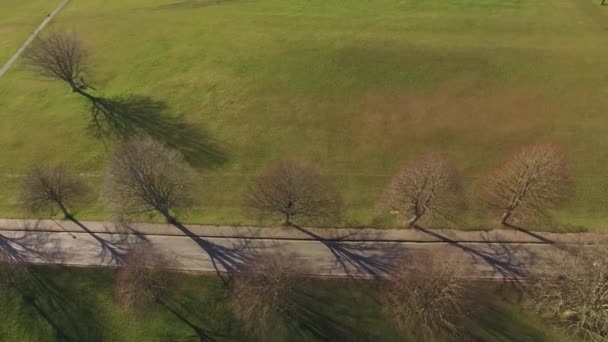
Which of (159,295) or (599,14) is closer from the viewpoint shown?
(159,295)

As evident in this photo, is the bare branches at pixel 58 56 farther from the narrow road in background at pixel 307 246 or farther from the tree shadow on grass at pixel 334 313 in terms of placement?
the tree shadow on grass at pixel 334 313

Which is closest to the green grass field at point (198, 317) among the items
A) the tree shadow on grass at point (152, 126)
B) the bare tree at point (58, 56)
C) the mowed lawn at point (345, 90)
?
the mowed lawn at point (345, 90)

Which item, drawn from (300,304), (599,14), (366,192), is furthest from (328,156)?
(599,14)

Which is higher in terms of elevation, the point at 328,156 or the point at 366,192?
the point at 328,156

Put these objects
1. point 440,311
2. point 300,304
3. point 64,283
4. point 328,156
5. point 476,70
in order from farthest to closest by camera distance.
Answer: point 476,70 < point 328,156 < point 64,283 < point 300,304 < point 440,311

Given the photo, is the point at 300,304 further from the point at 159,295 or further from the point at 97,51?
the point at 97,51

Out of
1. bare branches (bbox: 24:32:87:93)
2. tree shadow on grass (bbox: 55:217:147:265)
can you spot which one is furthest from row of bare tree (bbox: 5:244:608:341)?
bare branches (bbox: 24:32:87:93)
